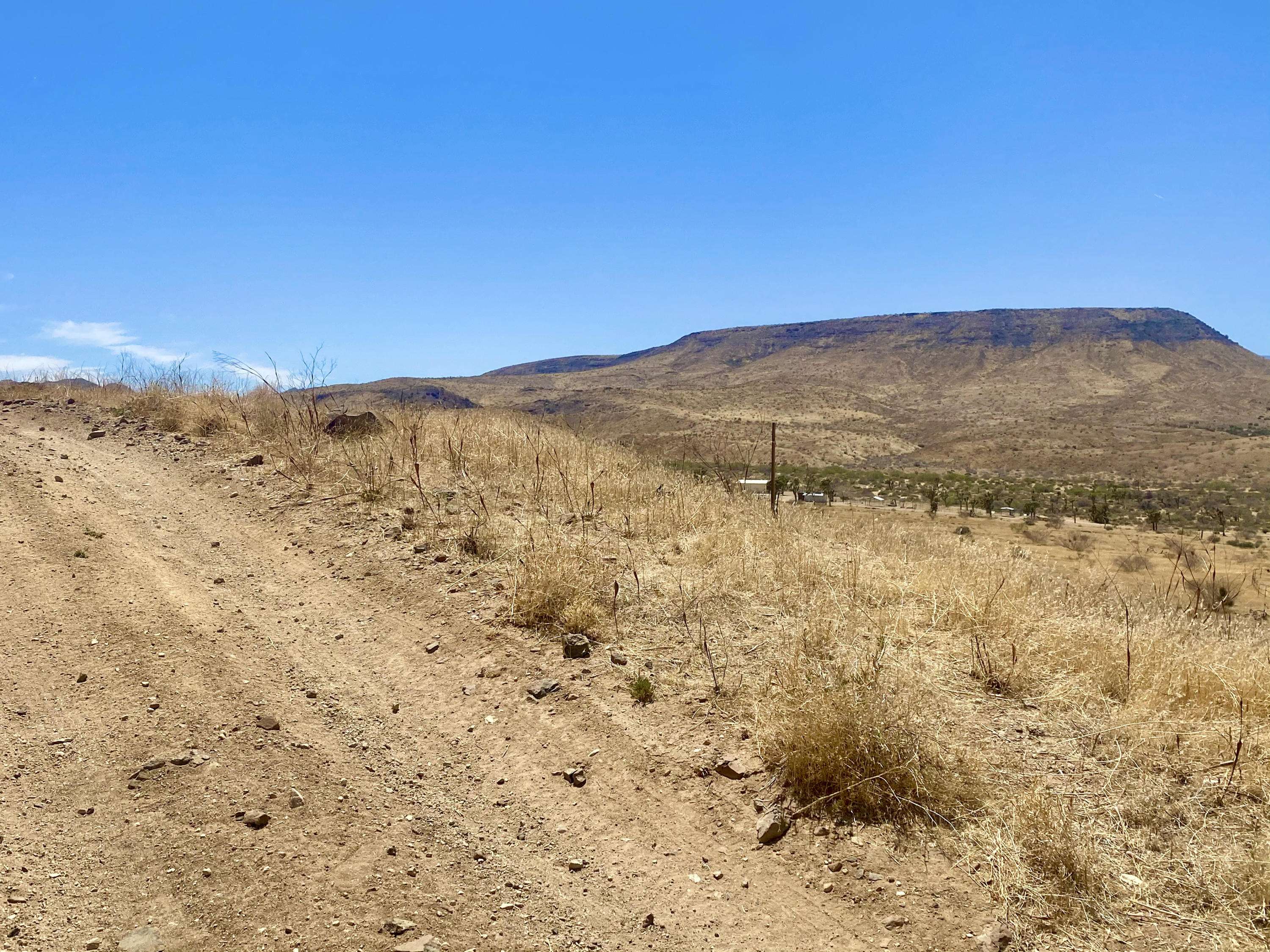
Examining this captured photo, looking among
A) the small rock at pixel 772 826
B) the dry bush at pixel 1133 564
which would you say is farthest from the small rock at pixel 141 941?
the dry bush at pixel 1133 564

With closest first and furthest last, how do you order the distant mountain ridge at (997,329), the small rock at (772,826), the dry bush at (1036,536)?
the small rock at (772,826), the dry bush at (1036,536), the distant mountain ridge at (997,329)

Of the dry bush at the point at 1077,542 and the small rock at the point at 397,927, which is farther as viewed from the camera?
the dry bush at the point at 1077,542

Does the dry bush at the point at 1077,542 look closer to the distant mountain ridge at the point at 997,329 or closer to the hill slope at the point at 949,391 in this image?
the hill slope at the point at 949,391

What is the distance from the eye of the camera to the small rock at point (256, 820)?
10.7ft

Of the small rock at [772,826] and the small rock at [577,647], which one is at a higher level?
the small rock at [577,647]

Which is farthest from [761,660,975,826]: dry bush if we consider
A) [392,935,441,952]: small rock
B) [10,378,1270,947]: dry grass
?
[392,935,441,952]: small rock

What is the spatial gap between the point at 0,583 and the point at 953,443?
69531 mm

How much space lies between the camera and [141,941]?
8.70 feet

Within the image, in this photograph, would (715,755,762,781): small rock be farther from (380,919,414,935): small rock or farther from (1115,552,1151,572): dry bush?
(1115,552,1151,572): dry bush

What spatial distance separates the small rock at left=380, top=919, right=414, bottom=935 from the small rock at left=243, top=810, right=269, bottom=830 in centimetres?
82

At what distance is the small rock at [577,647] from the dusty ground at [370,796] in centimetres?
10

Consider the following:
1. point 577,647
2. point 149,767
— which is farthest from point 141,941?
point 577,647

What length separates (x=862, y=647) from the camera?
4645mm

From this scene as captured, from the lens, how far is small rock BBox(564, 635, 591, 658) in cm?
493
